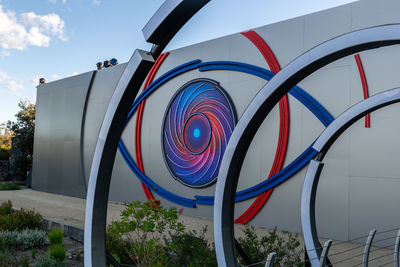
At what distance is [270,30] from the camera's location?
39.0 ft

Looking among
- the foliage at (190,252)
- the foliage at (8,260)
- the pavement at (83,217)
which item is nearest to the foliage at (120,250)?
the foliage at (190,252)

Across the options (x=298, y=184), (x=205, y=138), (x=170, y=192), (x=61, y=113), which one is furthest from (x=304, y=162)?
(x=61, y=113)

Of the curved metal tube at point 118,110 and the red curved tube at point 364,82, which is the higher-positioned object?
the red curved tube at point 364,82

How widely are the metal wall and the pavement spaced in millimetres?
605

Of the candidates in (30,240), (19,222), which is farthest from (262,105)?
(19,222)

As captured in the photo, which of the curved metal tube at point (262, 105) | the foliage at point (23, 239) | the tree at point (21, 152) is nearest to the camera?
the curved metal tube at point (262, 105)

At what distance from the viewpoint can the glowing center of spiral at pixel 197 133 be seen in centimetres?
1319

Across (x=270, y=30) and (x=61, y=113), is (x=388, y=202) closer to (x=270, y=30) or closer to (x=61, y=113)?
(x=270, y=30)

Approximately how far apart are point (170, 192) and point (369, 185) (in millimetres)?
7562

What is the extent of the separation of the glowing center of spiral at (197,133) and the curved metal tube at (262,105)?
8.98m

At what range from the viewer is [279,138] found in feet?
37.4

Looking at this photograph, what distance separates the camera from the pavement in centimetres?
827

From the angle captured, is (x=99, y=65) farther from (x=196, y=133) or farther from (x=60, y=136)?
(x=196, y=133)

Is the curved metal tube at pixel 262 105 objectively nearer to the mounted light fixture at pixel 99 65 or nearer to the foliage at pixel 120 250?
the foliage at pixel 120 250
